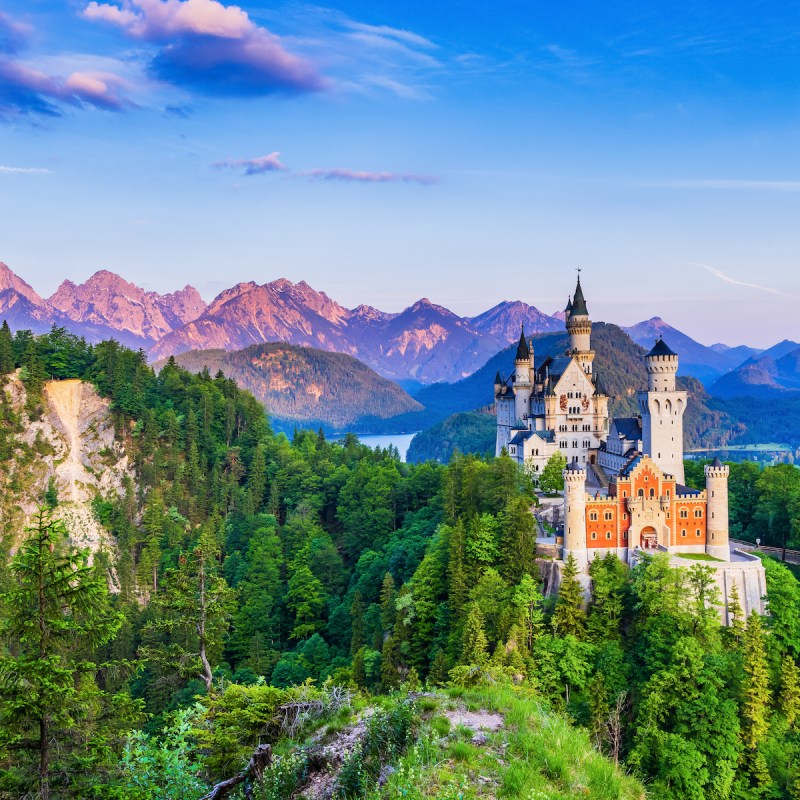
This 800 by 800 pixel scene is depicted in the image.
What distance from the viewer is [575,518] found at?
4469 centimetres

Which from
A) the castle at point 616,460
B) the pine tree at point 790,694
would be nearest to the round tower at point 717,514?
the castle at point 616,460

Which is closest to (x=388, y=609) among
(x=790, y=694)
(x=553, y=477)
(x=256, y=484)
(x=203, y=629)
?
(x=553, y=477)

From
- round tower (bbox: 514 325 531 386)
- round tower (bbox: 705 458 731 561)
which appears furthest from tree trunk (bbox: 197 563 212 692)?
round tower (bbox: 514 325 531 386)

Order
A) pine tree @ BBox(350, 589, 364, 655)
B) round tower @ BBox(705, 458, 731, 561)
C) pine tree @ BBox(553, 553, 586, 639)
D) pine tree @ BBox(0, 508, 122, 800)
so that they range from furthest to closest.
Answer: pine tree @ BBox(350, 589, 364, 655) < round tower @ BBox(705, 458, 731, 561) < pine tree @ BBox(553, 553, 586, 639) < pine tree @ BBox(0, 508, 122, 800)

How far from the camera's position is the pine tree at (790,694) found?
124 feet

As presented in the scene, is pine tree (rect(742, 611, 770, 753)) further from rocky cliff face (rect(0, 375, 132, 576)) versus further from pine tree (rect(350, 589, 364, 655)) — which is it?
rocky cliff face (rect(0, 375, 132, 576))

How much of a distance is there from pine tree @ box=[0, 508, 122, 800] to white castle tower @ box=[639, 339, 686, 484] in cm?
4639

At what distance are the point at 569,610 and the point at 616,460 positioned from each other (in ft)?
69.6

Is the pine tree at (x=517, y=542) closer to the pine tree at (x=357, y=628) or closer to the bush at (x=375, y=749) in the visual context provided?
the pine tree at (x=357, y=628)

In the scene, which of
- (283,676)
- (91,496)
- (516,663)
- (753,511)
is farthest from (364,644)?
(91,496)

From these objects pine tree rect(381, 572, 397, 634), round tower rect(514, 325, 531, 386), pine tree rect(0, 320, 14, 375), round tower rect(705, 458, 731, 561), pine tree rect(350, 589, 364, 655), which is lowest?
pine tree rect(350, 589, 364, 655)

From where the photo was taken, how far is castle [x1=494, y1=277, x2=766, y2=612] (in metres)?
45.0

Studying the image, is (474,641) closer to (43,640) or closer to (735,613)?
(735,613)

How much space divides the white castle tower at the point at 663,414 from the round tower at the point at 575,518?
12342 mm
